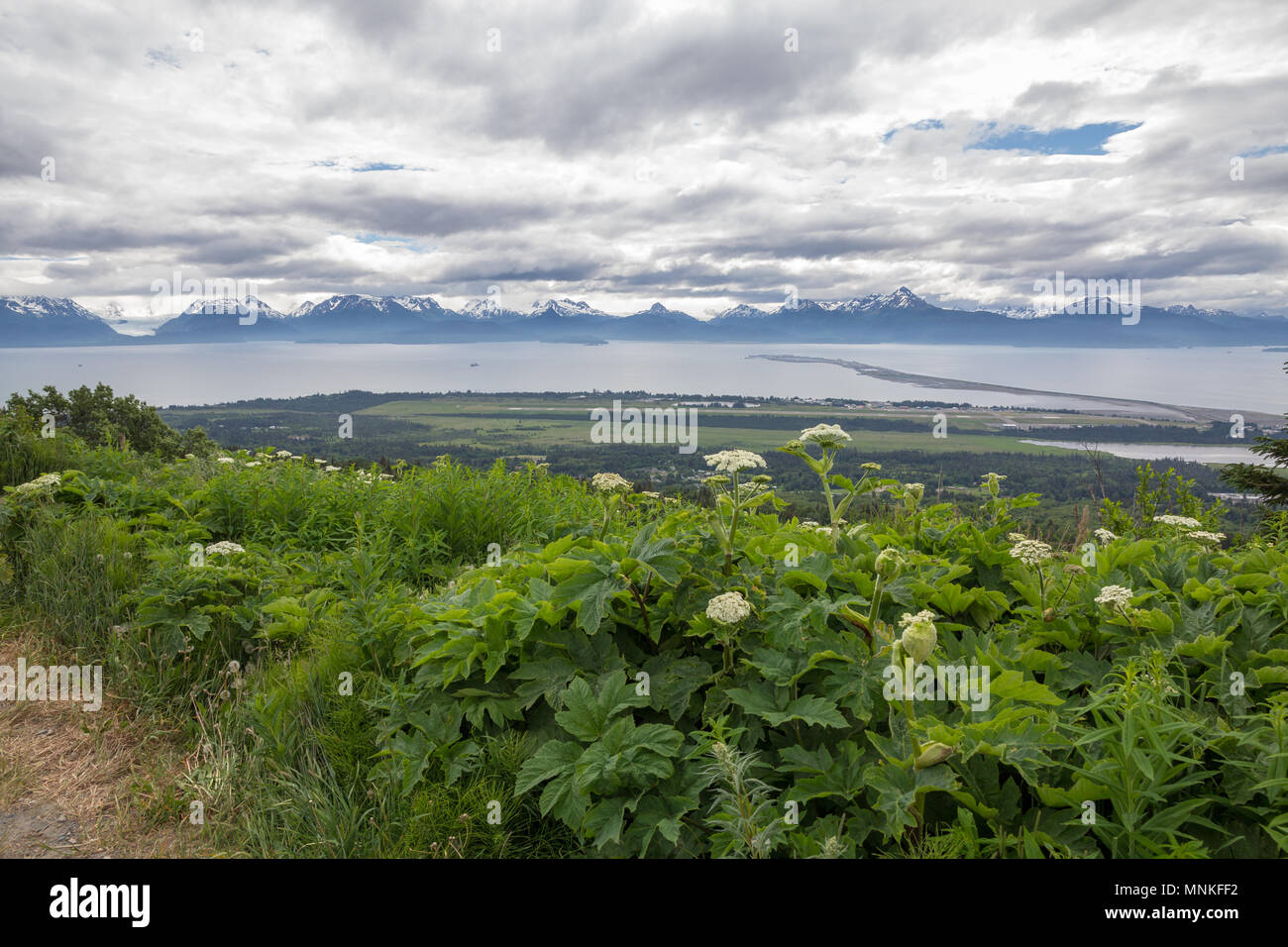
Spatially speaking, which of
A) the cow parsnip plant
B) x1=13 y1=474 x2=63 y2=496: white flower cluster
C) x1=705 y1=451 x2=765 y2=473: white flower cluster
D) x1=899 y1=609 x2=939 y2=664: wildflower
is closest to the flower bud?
the cow parsnip plant

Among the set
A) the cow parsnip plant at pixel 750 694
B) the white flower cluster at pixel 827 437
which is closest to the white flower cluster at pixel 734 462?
the cow parsnip plant at pixel 750 694

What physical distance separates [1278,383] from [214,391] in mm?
274288

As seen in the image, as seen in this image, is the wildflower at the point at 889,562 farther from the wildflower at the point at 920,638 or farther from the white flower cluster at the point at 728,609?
the white flower cluster at the point at 728,609

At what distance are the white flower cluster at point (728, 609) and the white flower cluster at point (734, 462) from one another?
683mm

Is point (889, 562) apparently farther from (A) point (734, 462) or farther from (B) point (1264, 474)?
(B) point (1264, 474)

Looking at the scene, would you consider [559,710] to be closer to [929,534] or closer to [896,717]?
[896,717]

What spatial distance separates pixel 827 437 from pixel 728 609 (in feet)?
3.46

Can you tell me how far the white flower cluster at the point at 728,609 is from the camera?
254 cm

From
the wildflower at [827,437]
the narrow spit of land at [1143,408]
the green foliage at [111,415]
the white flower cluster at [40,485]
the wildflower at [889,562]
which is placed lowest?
the wildflower at [889,562]

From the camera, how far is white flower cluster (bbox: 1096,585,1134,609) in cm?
264

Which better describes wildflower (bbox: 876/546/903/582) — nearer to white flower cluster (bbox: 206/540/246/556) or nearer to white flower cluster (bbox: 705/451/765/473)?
white flower cluster (bbox: 705/451/765/473)

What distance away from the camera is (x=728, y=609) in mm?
2561

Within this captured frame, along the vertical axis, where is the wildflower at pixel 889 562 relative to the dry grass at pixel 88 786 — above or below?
above

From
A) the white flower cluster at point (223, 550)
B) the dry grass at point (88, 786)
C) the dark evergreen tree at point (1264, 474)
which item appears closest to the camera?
the dry grass at point (88, 786)
